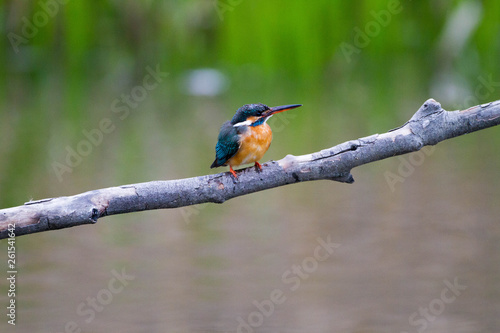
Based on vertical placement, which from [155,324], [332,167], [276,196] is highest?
[276,196]

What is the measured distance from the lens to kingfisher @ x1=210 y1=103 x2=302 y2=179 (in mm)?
3361

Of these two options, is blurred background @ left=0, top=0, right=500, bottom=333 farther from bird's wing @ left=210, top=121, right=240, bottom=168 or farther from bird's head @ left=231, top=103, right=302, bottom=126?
bird's head @ left=231, top=103, right=302, bottom=126

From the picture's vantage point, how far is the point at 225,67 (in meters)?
12.3

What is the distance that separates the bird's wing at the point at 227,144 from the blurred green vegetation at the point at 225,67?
3933mm

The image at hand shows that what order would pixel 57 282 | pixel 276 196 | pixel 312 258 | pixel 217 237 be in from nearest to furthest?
pixel 57 282 → pixel 312 258 → pixel 217 237 → pixel 276 196

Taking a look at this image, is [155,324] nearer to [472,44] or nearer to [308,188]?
[308,188]

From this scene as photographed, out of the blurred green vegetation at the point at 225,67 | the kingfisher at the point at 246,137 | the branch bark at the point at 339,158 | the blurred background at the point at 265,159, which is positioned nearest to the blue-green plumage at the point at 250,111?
the kingfisher at the point at 246,137

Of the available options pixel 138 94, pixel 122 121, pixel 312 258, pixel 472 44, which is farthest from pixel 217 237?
pixel 138 94

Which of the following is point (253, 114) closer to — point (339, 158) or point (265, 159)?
point (339, 158)

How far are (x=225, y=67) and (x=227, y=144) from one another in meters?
9.05

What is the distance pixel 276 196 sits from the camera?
20.7 ft

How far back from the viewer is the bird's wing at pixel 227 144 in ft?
11.1

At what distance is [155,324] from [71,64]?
932cm

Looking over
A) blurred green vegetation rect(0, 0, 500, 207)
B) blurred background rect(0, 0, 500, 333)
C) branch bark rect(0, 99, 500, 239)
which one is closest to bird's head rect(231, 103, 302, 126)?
branch bark rect(0, 99, 500, 239)
